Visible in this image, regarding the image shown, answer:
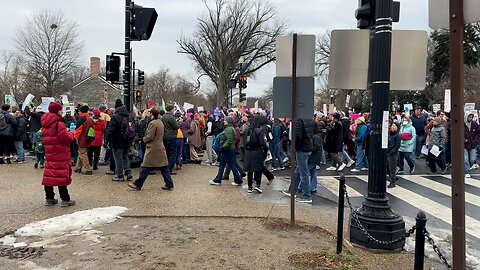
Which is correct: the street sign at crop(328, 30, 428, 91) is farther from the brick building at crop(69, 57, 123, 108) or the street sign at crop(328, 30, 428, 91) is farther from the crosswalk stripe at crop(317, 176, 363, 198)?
Result: the brick building at crop(69, 57, 123, 108)

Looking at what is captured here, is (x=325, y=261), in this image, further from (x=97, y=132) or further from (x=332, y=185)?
(x=97, y=132)

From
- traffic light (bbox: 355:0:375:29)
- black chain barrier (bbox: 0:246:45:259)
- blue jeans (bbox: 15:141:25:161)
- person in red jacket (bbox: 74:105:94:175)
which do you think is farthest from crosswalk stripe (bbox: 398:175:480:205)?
blue jeans (bbox: 15:141:25:161)

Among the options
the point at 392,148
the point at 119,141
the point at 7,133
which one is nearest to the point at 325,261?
the point at 392,148

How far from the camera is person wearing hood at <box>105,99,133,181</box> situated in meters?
10.0

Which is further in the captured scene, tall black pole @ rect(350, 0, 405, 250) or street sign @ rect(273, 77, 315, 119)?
street sign @ rect(273, 77, 315, 119)

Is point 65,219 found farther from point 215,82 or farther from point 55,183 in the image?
point 215,82

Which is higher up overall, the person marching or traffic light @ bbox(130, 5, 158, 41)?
traffic light @ bbox(130, 5, 158, 41)

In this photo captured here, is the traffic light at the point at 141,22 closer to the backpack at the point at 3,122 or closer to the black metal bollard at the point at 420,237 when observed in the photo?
the backpack at the point at 3,122

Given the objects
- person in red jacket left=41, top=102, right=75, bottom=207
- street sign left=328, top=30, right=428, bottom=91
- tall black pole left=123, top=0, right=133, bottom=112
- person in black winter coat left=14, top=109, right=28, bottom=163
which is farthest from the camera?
person in black winter coat left=14, top=109, right=28, bottom=163

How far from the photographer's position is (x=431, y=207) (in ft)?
28.6

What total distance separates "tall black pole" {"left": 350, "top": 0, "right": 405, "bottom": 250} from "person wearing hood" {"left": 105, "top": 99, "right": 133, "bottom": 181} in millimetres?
6086

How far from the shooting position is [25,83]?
50.3 meters

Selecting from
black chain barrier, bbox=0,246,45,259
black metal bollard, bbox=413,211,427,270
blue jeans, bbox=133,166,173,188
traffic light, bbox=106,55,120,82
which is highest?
traffic light, bbox=106,55,120,82

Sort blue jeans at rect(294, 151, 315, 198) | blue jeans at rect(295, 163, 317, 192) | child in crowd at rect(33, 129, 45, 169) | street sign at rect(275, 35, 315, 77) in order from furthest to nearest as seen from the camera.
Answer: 1. child in crowd at rect(33, 129, 45, 169)
2. blue jeans at rect(295, 163, 317, 192)
3. blue jeans at rect(294, 151, 315, 198)
4. street sign at rect(275, 35, 315, 77)
